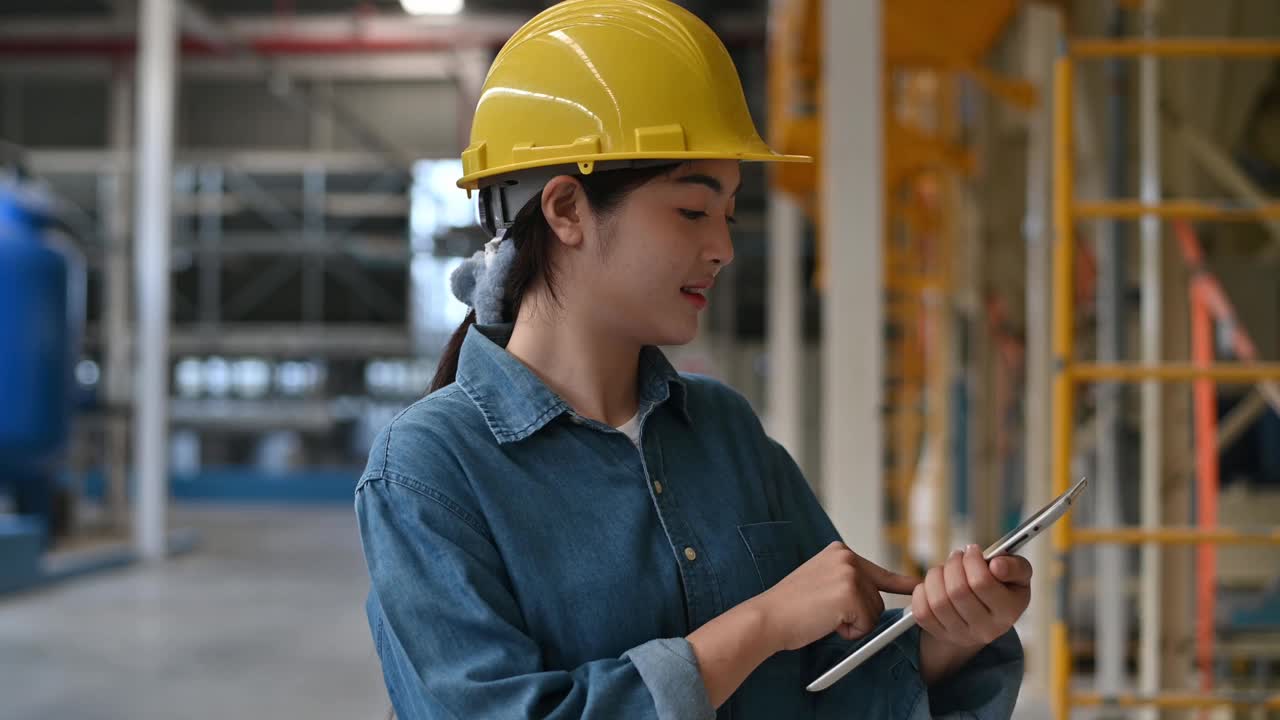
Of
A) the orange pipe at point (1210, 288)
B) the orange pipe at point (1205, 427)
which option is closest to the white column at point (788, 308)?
the orange pipe at point (1210, 288)

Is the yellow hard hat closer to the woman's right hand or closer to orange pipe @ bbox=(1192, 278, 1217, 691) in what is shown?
the woman's right hand

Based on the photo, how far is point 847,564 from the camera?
4.26ft

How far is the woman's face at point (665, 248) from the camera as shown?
1.37m

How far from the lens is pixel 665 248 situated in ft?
4.49

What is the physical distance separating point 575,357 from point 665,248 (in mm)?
186

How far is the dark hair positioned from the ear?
0.01 meters

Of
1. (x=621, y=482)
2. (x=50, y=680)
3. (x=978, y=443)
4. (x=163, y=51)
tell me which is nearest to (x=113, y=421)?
(x=163, y=51)

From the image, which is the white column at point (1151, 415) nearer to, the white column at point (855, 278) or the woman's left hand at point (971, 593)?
the white column at point (855, 278)

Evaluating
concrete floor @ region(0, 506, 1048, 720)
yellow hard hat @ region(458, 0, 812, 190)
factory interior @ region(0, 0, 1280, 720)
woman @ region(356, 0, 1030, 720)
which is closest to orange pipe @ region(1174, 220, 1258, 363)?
factory interior @ region(0, 0, 1280, 720)

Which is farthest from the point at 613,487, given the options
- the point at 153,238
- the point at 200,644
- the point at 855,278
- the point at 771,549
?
the point at 153,238

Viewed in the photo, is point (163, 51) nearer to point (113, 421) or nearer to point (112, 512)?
point (113, 421)

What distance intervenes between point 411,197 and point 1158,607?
1344cm

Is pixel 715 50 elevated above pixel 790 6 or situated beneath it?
situated beneath

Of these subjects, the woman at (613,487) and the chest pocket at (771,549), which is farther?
the chest pocket at (771,549)
